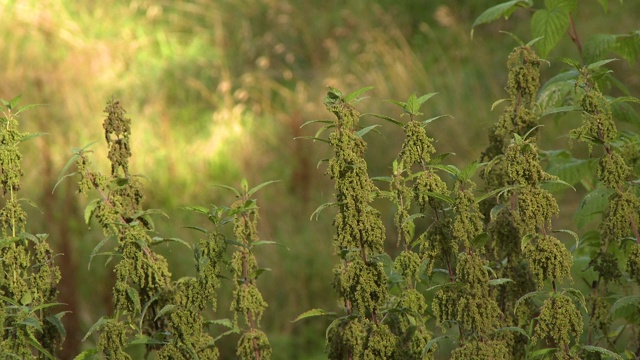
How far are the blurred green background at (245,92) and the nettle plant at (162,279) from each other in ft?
8.43

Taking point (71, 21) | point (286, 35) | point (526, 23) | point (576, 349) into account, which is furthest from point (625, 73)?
point (576, 349)

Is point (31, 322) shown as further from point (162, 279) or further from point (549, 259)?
point (549, 259)

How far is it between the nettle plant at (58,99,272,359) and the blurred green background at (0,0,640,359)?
257 cm

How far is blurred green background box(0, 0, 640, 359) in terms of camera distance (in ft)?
17.4

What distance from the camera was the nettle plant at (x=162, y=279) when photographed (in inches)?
75.4

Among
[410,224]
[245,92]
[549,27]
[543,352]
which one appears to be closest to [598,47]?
[549,27]

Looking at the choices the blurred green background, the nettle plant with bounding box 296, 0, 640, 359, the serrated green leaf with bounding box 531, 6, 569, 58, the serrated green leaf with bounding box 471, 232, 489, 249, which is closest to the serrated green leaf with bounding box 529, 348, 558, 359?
the nettle plant with bounding box 296, 0, 640, 359

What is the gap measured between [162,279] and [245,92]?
17.0ft

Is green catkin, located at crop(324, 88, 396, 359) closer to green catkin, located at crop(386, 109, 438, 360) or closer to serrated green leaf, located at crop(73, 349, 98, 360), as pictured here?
green catkin, located at crop(386, 109, 438, 360)

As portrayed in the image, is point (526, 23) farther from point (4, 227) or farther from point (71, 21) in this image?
point (4, 227)

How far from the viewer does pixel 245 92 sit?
7.12 m

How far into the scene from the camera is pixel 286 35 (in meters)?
8.49

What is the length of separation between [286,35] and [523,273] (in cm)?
661

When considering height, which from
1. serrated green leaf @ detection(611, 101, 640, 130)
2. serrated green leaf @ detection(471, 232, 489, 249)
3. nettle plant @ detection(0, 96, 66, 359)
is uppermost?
serrated green leaf @ detection(611, 101, 640, 130)
